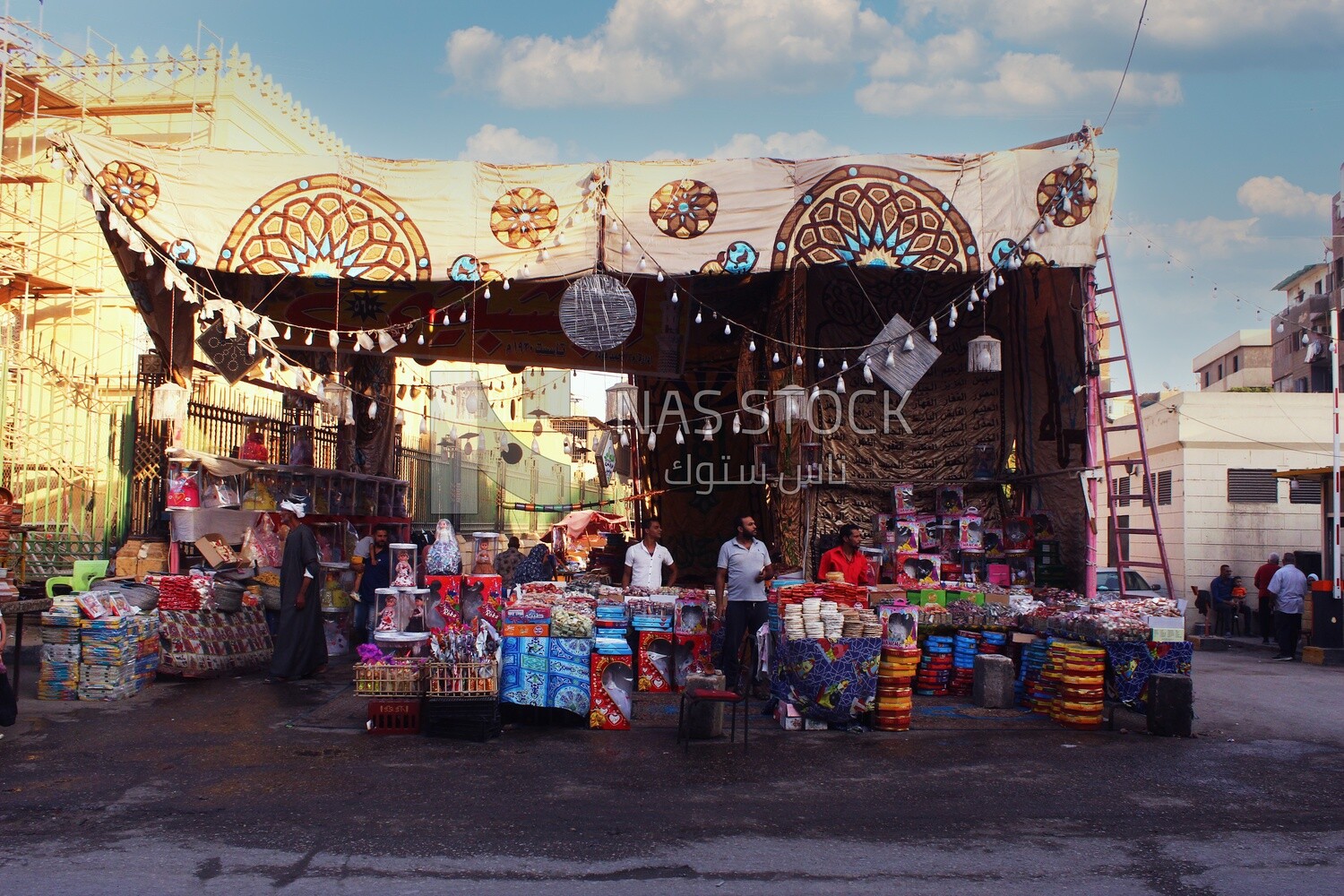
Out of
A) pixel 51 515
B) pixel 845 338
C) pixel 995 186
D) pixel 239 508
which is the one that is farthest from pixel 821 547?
pixel 51 515

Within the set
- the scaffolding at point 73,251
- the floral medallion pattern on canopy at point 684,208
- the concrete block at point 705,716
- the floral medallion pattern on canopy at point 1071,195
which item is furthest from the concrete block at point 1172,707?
the scaffolding at point 73,251

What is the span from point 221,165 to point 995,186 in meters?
8.50

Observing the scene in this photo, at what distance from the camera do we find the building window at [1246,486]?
22.4 metres

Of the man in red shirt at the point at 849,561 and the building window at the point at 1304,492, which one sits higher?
the building window at the point at 1304,492

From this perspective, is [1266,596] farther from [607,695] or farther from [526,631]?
[526,631]

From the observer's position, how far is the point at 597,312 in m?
12.2

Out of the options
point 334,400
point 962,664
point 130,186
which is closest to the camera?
point 962,664

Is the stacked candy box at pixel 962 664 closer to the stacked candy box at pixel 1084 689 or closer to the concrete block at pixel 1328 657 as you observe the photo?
the stacked candy box at pixel 1084 689

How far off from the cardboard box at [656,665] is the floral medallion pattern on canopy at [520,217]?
15.3 feet

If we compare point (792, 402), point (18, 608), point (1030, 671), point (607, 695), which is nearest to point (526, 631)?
point (607, 695)

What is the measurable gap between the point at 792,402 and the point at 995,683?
404cm

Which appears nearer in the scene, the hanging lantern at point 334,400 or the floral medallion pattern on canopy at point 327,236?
the floral medallion pattern on canopy at point 327,236

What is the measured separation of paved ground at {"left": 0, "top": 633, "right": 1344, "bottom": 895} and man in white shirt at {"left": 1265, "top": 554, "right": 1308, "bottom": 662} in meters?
7.60

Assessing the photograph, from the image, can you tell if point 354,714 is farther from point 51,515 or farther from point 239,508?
point 51,515
